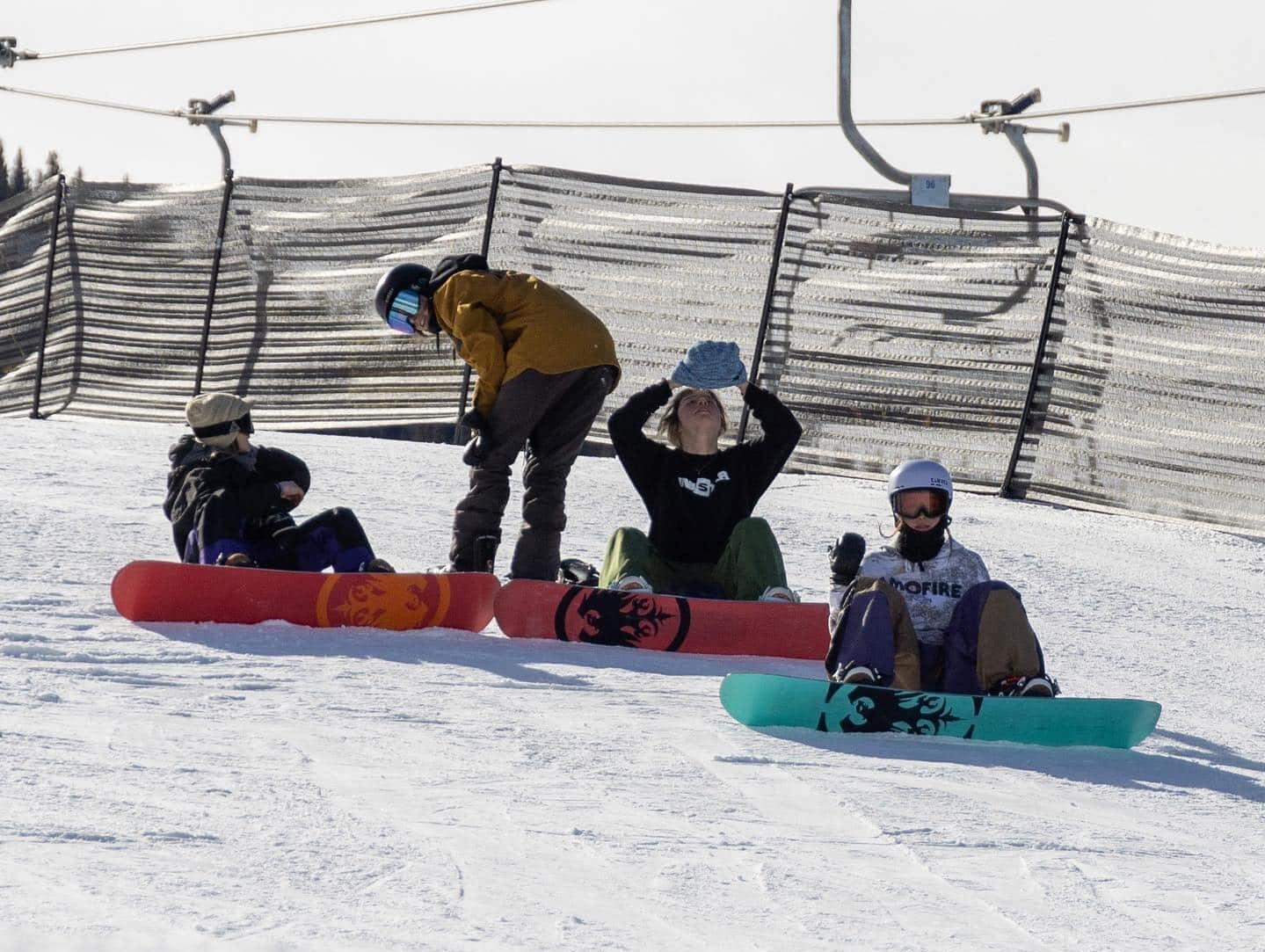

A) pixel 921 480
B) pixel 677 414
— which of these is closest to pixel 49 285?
pixel 677 414

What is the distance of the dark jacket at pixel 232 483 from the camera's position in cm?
613

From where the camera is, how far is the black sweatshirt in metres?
6.29

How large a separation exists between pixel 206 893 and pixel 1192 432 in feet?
30.3

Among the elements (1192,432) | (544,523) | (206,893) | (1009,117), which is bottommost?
(206,893)

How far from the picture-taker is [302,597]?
5.73m

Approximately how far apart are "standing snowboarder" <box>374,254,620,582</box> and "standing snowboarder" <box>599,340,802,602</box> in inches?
11.6

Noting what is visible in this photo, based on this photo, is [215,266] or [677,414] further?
[215,266]

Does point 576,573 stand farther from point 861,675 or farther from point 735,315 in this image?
point 735,315

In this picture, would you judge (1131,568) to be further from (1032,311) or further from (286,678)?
(286,678)

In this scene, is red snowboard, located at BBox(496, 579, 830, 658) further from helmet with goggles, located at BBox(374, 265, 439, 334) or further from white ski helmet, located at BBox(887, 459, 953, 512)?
helmet with goggles, located at BBox(374, 265, 439, 334)

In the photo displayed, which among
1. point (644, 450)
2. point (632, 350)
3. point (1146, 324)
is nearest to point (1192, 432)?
point (1146, 324)

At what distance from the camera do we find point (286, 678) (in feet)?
15.8

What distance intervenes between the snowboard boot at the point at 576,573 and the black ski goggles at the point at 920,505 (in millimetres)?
1603

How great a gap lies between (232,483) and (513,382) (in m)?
1.03
